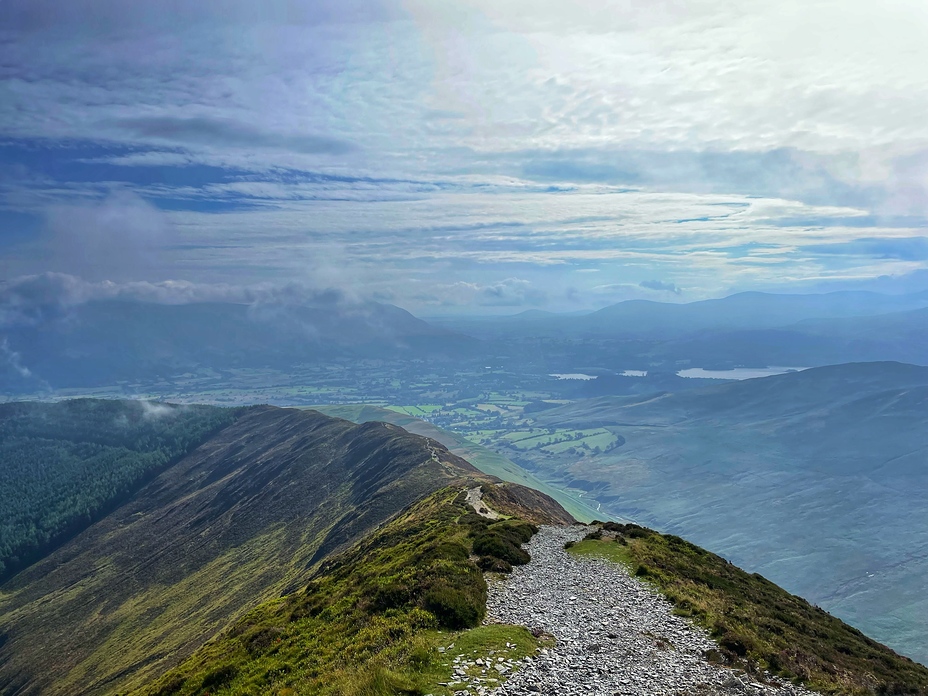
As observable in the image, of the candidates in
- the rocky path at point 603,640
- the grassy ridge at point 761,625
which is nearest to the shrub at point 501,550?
the rocky path at point 603,640

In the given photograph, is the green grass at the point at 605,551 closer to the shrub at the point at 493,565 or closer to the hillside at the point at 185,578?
the shrub at the point at 493,565

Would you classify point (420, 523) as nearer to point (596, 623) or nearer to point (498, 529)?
point (498, 529)

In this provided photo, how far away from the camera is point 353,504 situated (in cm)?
15738

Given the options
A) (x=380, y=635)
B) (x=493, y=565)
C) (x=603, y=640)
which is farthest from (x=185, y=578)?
(x=603, y=640)

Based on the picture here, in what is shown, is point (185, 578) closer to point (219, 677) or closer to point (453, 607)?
point (219, 677)

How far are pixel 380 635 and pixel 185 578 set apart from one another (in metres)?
166

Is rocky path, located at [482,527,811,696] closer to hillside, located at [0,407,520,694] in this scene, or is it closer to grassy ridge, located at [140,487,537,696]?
grassy ridge, located at [140,487,537,696]

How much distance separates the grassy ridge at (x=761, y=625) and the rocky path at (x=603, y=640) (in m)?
1.19

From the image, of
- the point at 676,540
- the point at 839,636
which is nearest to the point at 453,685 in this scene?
the point at 839,636

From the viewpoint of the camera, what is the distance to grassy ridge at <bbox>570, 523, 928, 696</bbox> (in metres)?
22.8

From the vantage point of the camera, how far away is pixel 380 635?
80.3 feet

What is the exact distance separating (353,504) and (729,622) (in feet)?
465

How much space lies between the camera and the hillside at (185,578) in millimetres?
116438

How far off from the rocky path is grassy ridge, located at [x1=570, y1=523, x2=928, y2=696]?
47.0 inches
